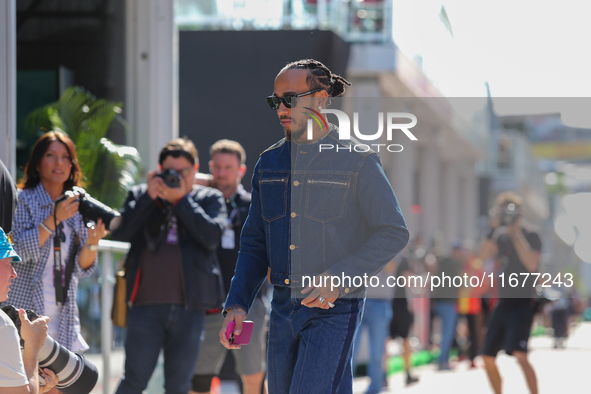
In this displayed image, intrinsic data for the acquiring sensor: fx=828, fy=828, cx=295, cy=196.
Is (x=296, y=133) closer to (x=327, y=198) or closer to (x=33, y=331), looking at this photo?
(x=327, y=198)

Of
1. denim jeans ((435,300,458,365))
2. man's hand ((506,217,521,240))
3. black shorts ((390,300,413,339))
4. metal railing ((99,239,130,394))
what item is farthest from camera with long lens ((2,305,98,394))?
denim jeans ((435,300,458,365))

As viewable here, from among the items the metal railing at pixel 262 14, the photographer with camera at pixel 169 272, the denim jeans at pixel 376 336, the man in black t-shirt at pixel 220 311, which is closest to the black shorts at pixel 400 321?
the denim jeans at pixel 376 336

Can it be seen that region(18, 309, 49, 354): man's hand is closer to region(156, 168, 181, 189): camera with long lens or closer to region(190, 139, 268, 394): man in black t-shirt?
region(156, 168, 181, 189): camera with long lens

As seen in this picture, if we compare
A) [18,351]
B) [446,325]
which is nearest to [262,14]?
[446,325]

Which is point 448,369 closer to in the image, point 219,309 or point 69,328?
point 219,309

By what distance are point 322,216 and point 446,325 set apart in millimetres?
8986

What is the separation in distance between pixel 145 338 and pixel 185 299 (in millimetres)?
324

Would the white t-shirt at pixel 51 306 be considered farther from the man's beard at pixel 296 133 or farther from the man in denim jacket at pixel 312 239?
the man's beard at pixel 296 133

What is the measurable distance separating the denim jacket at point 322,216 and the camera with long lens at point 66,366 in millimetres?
767

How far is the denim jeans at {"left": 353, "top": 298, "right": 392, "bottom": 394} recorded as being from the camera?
28.5ft

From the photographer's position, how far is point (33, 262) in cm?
436

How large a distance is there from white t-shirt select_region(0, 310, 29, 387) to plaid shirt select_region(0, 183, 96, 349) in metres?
1.28

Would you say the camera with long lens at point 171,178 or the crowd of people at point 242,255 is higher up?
the camera with long lens at point 171,178

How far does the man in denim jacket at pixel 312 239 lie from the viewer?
10.4 ft
